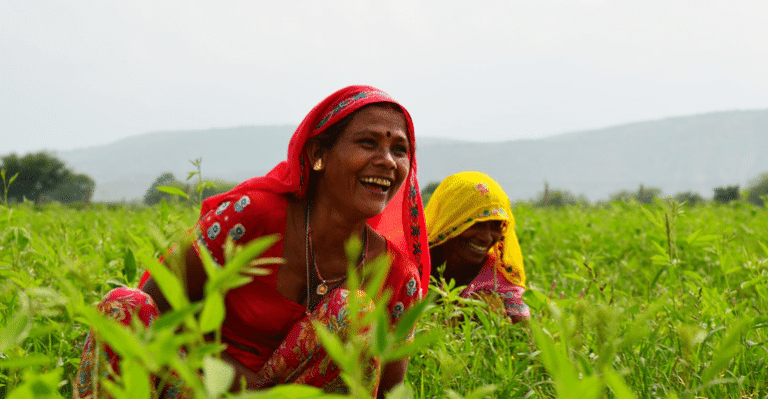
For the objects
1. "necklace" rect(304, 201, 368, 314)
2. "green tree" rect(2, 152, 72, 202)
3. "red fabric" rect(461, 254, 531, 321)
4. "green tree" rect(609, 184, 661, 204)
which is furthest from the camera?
"green tree" rect(2, 152, 72, 202)

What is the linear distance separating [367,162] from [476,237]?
4.44 ft

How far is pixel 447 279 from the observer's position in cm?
309

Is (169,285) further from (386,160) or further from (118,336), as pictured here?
(386,160)

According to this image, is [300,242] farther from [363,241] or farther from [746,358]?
[746,358]

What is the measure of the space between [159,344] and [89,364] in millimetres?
1179

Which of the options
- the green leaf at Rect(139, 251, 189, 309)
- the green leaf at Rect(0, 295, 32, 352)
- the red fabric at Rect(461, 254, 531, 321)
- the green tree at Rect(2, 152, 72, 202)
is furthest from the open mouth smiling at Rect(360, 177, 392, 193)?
the green tree at Rect(2, 152, 72, 202)

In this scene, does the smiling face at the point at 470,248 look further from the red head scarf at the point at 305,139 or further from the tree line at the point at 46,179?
the tree line at the point at 46,179

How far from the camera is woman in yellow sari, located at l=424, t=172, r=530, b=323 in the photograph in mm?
2936

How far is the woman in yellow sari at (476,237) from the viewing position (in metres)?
2.94

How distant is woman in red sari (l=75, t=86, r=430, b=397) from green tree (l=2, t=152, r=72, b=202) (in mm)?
53101

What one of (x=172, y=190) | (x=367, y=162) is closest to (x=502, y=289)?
(x=367, y=162)

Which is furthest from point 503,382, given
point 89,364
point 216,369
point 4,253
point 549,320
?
point 4,253

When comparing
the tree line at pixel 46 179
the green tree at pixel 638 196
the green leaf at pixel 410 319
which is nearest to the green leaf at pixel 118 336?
the green leaf at pixel 410 319

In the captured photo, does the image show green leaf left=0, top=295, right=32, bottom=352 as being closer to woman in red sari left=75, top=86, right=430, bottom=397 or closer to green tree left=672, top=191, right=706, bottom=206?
woman in red sari left=75, top=86, right=430, bottom=397
